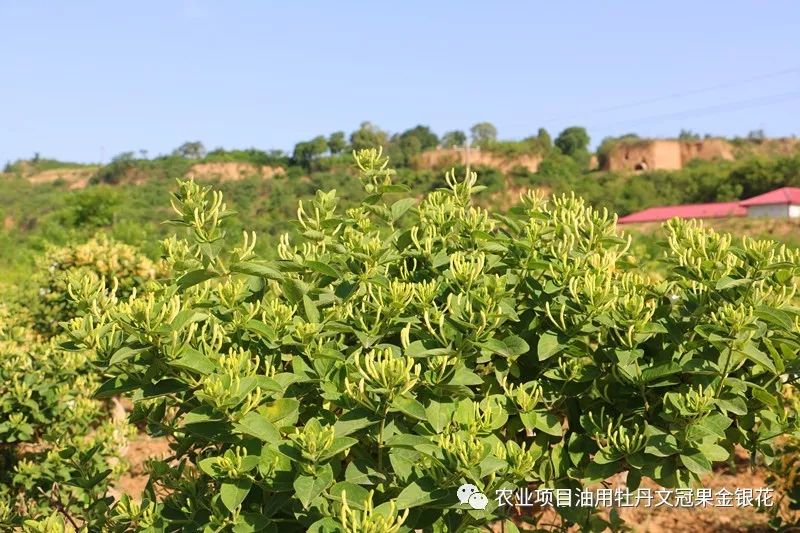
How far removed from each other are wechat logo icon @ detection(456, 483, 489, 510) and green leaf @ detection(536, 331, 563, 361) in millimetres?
321

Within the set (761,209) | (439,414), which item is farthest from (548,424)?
(761,209)

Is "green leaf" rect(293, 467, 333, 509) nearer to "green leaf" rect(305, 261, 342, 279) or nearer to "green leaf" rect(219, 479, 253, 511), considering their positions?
"green leaf" rect(219, 479, 253, 511)

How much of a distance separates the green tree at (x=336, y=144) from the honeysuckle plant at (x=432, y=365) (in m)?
66.2

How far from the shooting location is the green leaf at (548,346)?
1605 millimetres

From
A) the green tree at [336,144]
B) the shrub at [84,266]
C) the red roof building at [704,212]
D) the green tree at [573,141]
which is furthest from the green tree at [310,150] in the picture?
the shrub at [84,266]

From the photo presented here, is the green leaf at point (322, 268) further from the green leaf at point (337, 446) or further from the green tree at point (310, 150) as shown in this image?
the green tree at point (310, 150)

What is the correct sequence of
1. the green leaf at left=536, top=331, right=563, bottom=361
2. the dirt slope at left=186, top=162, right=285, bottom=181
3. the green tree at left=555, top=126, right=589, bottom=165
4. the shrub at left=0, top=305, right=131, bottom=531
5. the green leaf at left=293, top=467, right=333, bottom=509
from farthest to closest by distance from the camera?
the green tree at left=555, top=126, right=589, bottom=165 → the dirt slope at left=186, top=162, right=285, bottom=181 → the shrub at left=0, top=305, right=131, bottom=531 → the green leaf at left=536, top=331, right=563, bottom=361 → the green leaf at left=293, top=467, right=333, bottom=509

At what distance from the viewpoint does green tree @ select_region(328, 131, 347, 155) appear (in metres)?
67.4

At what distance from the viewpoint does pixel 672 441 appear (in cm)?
155

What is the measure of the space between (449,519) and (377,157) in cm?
101

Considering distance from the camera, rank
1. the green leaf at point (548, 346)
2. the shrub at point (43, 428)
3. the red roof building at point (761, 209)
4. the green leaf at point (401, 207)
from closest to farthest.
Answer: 1. the green leaf at point (548, 346)
2. the green leaf at point (401, 207)
3. the shrub at point (43, 428)
4. the red roof building at point (761, 209)

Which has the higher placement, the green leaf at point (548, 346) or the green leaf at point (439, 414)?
the green leaf at point (548, 346)

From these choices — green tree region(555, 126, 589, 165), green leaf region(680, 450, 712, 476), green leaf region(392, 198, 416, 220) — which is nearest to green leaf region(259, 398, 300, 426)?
green leaf region(392, 198, 416, 220)

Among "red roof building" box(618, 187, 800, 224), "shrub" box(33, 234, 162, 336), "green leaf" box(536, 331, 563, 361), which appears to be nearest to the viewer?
"green leaf" box(536, 331, 563, 361)
